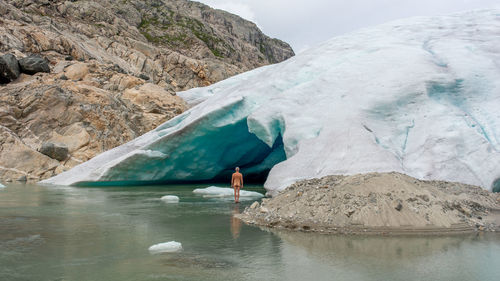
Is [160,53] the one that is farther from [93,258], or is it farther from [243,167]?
[93,258]

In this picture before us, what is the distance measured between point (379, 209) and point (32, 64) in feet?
73.8

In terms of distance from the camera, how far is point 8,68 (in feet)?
71.9

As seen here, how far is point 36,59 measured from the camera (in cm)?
2366

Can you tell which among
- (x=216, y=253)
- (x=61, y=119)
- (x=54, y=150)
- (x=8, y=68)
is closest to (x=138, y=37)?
(x=8, y=68)

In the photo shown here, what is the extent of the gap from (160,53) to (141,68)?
703 centimetres

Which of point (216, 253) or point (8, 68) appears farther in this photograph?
point (8, 68)

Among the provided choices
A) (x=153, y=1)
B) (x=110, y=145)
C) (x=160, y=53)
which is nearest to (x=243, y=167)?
(x=110, y=145)

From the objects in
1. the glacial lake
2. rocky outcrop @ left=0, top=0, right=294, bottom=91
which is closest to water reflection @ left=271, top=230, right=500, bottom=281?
the glacial lake

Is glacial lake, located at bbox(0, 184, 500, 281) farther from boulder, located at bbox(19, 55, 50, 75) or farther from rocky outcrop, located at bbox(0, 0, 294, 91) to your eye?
rocky outcrop, located at bbox(0, 0, 294, 91)

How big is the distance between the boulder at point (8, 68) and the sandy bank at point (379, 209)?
1962 cm

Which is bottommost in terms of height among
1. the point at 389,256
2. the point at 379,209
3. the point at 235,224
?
the point at 389,256

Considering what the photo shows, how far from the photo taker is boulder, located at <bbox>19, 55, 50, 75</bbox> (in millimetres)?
23169

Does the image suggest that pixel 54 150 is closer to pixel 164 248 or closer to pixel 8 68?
pixel 8 68

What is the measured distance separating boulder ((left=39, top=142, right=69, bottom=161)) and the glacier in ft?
10.9
